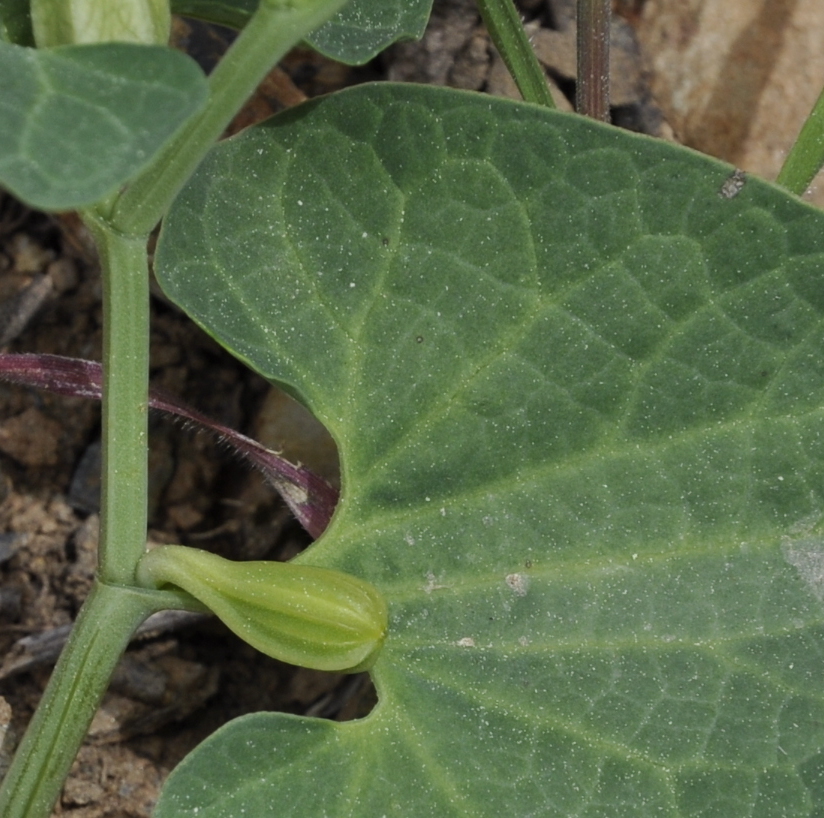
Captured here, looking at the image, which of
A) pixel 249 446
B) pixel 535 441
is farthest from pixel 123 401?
pixel 535 441

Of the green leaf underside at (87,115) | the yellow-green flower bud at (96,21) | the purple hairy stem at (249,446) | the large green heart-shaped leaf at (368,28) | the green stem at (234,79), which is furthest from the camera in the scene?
the purple hairy stem at (249,446)

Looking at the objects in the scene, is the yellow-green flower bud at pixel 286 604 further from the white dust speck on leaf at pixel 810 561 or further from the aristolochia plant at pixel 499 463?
the white dust speck on leaf at pixel 810 561

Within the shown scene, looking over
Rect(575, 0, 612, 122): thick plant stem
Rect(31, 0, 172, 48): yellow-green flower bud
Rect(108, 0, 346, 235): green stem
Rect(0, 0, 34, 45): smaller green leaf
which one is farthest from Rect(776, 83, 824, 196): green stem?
Rect(0, 0, 34, 45): smaller green leaf

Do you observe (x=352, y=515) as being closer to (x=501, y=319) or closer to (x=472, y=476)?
(x=472, y=476)

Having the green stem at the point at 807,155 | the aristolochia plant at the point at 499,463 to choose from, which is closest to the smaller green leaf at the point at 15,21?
the aristolochia plant at the point at 499,463

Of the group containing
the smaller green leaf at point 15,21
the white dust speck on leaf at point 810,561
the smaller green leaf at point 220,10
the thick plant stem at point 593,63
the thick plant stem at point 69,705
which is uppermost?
the smaller green leaf at point 15,21

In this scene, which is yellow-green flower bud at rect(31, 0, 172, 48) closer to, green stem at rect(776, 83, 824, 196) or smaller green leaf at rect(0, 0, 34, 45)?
smaller green leaf at rect(0, 0, 34, 45)
